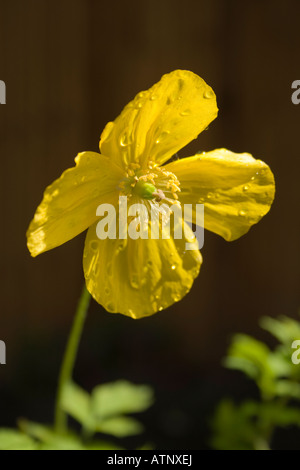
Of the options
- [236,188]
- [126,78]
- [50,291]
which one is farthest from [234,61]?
[236,188]

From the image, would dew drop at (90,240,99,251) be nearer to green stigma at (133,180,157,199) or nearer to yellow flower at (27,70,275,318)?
yellow flower at (27,70,275,318)

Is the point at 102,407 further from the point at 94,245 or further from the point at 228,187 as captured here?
the point at 228,187

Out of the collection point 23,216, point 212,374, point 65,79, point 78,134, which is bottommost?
point 212,374

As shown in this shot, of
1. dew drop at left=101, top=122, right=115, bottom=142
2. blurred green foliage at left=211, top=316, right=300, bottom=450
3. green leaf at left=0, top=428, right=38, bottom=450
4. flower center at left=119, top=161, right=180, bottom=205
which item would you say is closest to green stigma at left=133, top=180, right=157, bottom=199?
flower center at left=119, top=161, right=180, bottom=205

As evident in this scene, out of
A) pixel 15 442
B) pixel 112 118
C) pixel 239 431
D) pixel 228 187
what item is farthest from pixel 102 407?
pixel 112 118

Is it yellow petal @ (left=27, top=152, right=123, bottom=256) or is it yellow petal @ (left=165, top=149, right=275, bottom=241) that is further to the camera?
yellow petal @ (left=165, top=149, right=275, bottom=241)

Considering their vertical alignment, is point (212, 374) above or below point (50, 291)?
below

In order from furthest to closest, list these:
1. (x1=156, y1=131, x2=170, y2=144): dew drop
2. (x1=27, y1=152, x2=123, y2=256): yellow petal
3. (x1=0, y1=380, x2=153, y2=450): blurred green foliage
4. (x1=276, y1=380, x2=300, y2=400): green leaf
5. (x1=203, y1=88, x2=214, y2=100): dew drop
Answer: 1. (x1=0, y1=380, x2=153, y2=450): blurred green foliage
2. (x1=276, y1=380, x2=300, y2=400): green leaf
3. (x1=156, y1=131, x2=170, y2=144): dew drop
4. (x1=203, y1=88, x2=214, y2=100): dew drop
5. (x1=27, y1=152, x2=123, y2=256): yellow petal
